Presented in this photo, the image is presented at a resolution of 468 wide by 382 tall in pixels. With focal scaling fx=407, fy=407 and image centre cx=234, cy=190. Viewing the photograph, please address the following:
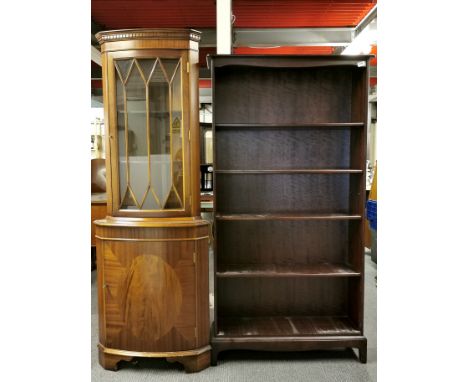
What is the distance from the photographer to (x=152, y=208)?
2.04 m

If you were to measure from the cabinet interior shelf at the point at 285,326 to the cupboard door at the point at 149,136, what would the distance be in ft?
2.34

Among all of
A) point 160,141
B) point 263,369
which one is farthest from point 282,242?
point 160,141

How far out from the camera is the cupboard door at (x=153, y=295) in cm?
199

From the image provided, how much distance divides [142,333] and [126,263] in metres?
0.35

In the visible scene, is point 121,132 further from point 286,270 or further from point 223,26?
point 286,270

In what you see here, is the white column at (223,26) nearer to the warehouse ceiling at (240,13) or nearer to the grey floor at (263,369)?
the grey floor at (263,369)

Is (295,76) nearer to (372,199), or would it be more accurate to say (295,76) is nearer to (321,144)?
(321,144)

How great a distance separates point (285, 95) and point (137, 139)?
2.86ft

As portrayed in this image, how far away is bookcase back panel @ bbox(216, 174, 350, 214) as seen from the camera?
2338mm

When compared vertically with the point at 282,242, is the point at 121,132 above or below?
above

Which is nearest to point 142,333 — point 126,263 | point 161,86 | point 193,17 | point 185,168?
point 126,263

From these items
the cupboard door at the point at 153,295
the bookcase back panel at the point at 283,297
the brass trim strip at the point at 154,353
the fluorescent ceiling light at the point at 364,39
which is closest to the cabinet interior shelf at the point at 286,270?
the bookcase back panel at the point at 283,297

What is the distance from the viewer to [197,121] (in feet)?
6.77

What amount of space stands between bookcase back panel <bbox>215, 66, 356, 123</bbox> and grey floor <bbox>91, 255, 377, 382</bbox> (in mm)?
1298
